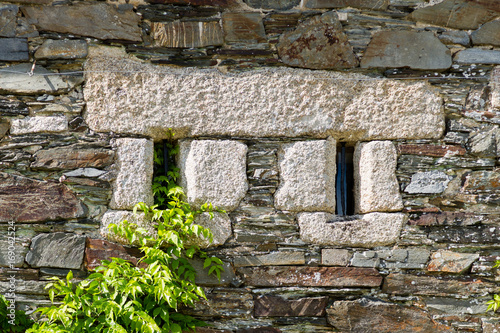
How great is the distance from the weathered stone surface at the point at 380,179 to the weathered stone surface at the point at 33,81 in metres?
1.81

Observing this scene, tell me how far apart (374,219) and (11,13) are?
2471 mm

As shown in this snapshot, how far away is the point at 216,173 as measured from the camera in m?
2.72

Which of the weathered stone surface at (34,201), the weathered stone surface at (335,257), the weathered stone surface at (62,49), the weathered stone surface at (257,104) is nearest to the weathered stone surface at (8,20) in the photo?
the weathered stone surface at (62,49)

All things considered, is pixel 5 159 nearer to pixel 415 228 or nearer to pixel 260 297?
pixel 260 297

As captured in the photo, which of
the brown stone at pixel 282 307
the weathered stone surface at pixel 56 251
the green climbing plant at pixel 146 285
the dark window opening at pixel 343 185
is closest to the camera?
the green climbing plant at pixel 146 285

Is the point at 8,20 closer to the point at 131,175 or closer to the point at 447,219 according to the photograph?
the point at 131,175

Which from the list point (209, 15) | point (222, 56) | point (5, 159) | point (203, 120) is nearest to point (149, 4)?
point (209, 15)

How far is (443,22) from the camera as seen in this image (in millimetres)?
2896

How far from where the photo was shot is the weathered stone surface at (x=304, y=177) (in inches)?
108

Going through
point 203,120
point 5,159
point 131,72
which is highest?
point 131,72

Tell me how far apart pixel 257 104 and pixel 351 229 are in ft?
3.12

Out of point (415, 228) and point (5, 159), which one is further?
point (415, 228)

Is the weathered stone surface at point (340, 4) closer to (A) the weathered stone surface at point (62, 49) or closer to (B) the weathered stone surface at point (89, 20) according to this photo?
(B) the weathered stone surface at point (89, 20)

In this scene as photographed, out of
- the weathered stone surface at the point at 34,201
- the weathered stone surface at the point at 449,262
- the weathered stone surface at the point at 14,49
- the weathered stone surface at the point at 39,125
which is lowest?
the weathered stone surface at the point at 449,262
